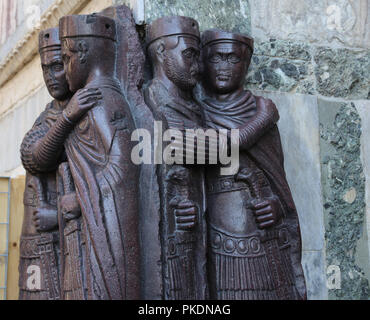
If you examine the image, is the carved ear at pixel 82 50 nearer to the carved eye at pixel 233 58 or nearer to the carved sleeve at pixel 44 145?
the carved sleeve at pixel 44 145

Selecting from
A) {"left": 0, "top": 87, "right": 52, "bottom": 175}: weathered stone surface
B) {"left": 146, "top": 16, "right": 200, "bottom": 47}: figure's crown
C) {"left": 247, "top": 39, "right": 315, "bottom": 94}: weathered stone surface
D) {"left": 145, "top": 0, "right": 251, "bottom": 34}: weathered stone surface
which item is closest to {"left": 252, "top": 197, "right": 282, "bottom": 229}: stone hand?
{"left": 247, "top": 39, "right": 315, "bottom": 94}: weathered stone surface

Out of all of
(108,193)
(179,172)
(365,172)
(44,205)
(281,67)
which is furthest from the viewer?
(365,172)

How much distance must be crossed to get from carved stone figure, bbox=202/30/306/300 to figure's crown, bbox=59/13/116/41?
0.46 metres

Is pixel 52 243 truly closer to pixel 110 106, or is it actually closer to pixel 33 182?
pixel 33 182

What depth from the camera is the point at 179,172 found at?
271 centimetres

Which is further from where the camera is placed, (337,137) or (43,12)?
(43,12)

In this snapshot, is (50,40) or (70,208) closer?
(70,208)

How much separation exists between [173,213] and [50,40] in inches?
38.5

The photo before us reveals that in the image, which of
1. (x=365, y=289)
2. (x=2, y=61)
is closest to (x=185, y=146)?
(x=365, y=289)

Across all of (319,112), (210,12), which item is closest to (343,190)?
(319,112)

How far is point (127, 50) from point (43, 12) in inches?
53.0

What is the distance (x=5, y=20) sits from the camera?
473 centimetres

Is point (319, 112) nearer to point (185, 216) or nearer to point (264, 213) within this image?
point (264, 213)
